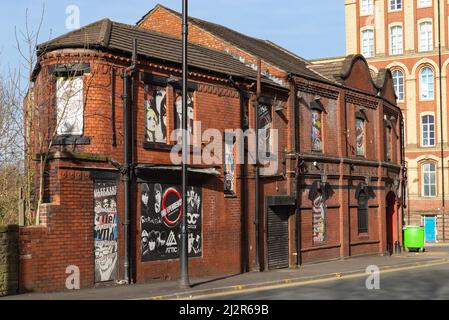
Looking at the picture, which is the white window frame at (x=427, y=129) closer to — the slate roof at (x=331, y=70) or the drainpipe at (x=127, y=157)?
the slate roof at (x=331, y=70)

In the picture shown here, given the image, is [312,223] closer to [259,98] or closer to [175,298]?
[259,98]

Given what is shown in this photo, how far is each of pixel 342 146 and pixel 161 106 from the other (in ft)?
37.4

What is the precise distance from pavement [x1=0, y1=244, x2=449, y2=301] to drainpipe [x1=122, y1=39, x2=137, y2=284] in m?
0.71

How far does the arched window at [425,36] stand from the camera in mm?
54969

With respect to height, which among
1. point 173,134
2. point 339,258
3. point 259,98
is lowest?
point 339,258

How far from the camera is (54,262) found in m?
15.2

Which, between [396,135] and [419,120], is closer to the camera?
[396,135]

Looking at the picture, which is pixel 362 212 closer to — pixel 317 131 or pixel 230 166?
pixel 317 131

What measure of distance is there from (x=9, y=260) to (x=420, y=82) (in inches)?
1870

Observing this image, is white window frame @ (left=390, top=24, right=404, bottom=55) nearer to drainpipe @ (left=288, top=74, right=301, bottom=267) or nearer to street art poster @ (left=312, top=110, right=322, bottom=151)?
street art poster @ (left=312, top=110, right=322, bottom=151)

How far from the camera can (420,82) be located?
183 feet

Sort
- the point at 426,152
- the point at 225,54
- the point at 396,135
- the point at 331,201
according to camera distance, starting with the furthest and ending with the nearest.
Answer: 1. the point at 426,152
2. the point at 396,135
3. the point at 331,201
4. the point at 225,54

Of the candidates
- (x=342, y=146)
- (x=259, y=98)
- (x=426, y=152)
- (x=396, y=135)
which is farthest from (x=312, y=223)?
(x=426, y=152)

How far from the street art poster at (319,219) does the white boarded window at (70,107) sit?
11.6 metres
